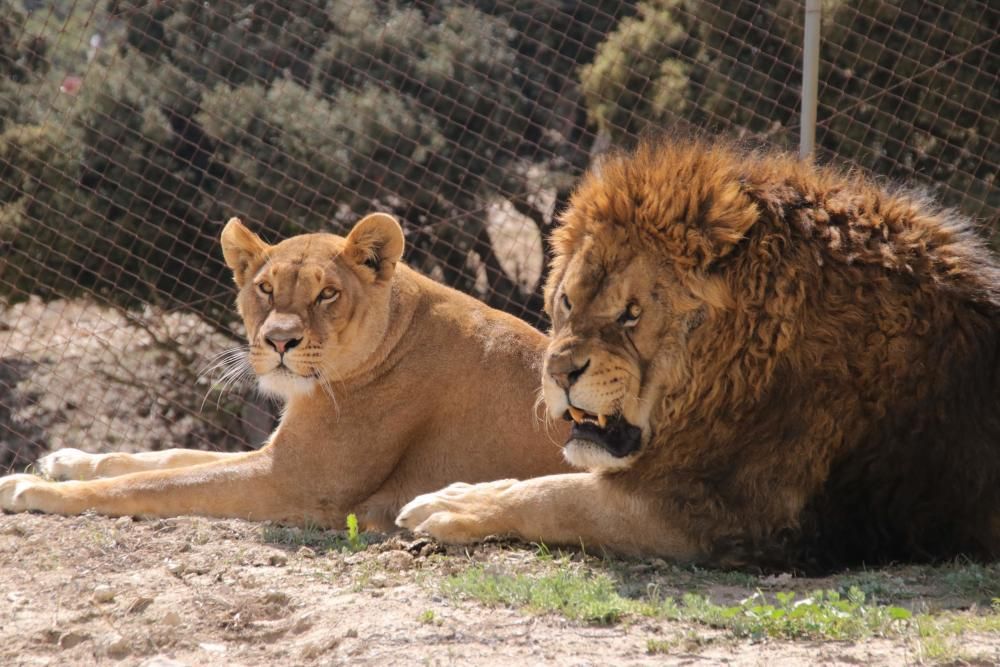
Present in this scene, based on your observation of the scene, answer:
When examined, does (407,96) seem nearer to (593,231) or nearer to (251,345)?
(251,345)

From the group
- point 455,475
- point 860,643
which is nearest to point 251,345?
point 455,475

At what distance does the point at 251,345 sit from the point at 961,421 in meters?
2.49

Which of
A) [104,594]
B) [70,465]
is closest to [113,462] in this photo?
[70,465]

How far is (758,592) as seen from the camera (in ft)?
11.7

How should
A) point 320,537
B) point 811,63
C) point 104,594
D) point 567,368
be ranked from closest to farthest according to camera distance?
point 104,594 < point 567,368 < point 320,537 < point 811,63

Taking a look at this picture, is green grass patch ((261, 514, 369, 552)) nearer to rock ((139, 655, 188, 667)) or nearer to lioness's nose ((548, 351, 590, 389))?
lioness's nose ((548, 351, 590, 389))

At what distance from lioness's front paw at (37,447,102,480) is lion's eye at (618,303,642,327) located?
8.19ft

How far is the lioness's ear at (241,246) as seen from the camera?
16.8 feet

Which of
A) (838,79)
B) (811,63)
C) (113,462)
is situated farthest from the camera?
(838,79)

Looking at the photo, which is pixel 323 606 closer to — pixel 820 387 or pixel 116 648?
pixel 116 648

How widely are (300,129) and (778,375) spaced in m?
5.31

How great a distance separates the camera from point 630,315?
4.01 m

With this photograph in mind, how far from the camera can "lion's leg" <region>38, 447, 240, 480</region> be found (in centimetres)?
540

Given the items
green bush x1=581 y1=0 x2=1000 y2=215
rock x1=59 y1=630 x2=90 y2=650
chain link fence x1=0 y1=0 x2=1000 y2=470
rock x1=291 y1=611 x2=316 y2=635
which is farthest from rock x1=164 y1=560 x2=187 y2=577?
green bush x1=581 y1=0 x2=1000 y2=215
